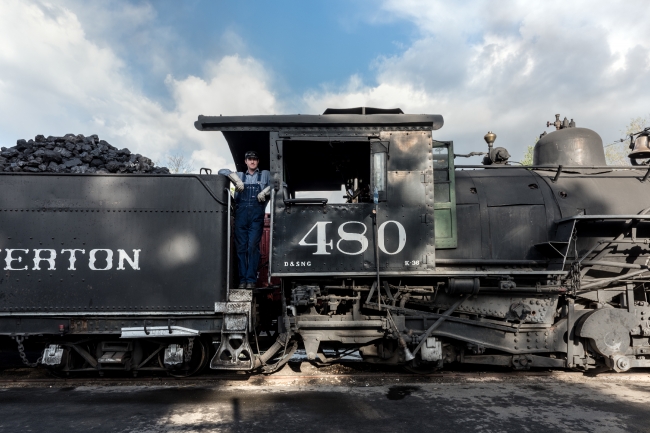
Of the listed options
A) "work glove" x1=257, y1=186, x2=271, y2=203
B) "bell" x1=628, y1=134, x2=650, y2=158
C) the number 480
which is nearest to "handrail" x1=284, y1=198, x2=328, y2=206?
the number 480

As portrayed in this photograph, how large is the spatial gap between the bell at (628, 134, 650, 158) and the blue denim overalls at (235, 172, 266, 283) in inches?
246

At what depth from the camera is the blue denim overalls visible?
5250mm

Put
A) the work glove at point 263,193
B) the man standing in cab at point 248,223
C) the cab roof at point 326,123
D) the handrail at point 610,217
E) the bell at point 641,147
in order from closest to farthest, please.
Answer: the handrail at point 610,217 < the cab roof at point 326,123 < the work glove at point 263,193 < the man standing in cab at point 248,223 < the bell at point 641,147

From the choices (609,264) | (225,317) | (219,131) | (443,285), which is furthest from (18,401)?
(609,264)

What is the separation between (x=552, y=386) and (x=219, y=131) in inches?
209

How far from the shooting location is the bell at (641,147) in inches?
256

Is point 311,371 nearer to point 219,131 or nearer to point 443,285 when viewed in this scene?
point 443,285

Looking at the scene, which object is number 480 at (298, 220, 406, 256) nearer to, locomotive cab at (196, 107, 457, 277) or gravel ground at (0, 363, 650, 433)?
locomotive cab at (196, 107, 457, 277)

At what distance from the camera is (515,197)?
550cm

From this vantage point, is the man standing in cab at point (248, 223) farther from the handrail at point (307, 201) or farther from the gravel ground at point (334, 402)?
the gravel ground at point (334, 402)

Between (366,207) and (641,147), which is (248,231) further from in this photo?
(641,147)

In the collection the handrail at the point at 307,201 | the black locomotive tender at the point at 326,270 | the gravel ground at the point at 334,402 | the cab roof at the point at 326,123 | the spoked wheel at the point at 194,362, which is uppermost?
the cab roof at the point at 326,123

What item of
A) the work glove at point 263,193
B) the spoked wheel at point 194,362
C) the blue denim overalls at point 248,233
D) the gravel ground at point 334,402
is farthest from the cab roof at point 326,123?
the gravel ground at point 334,402

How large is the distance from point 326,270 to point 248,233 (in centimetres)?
124
